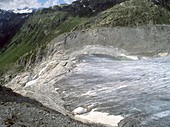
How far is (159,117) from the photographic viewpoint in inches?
1242

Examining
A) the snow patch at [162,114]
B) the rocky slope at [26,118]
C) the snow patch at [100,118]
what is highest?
the rocky slope at [26,118]

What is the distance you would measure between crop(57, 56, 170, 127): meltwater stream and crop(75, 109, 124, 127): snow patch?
0.72m

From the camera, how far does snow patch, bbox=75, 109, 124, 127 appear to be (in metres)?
32.8

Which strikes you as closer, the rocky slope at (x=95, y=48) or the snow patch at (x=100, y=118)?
the snow patch at (x=100, y=118)

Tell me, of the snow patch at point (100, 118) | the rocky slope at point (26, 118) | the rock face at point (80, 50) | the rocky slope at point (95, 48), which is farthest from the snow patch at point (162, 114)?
the rock face at point (80, 50)

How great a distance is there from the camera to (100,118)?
34438 millimetres

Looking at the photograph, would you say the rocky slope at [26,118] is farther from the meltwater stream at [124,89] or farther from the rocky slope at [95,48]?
the rocky slope at [95,48]

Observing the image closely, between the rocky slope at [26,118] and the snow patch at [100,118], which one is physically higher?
the rocky slope at [26,118]

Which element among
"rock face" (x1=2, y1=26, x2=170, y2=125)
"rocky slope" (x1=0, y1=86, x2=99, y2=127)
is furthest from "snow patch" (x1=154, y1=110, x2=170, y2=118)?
"rock face" (x1=2, y1=26, x2=170, y2=125)

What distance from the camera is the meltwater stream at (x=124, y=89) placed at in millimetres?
33022

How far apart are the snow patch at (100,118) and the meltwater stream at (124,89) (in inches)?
28.4

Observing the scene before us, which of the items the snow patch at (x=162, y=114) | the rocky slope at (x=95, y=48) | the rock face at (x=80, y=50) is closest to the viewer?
the snow patch at (x=162, y=114)

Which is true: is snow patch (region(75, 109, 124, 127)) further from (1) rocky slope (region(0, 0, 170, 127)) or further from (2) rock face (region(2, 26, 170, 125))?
(2) rock face (region(2, 26, 170, 125))

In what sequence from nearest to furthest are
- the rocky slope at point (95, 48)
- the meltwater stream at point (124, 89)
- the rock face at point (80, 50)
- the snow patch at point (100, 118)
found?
the snow patch at point (100, 118) → the meltwater stream at point (124, 89) → the rock face at point (80, 50) → the rocky slope at point (95, 48)
